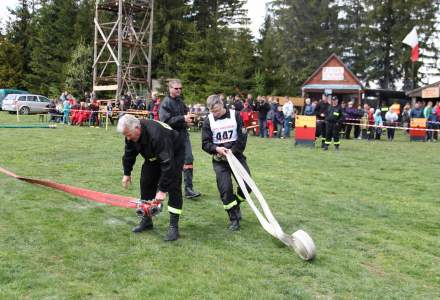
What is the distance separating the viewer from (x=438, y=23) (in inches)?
2030

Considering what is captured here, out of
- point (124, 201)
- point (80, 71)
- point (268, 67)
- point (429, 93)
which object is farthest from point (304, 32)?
point (124, 201)

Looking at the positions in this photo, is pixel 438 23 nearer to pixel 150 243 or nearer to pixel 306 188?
pixel 306 188

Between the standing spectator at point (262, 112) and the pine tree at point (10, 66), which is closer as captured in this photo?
A: the standing spectator at point (262, 112)

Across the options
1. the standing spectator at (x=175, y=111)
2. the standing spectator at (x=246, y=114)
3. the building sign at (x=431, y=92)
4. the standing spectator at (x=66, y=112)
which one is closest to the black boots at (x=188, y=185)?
the standing spectator at (x=175, y=111)

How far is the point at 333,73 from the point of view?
3688 cm

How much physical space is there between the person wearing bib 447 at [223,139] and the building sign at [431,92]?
27889 millimetres

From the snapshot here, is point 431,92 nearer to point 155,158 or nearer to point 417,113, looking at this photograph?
point 417,113

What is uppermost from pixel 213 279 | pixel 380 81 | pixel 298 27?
pixel 298 27

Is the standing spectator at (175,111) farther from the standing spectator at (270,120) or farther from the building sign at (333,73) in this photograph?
the building sign at (333,73)

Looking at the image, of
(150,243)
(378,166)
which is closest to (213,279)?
(150,243)

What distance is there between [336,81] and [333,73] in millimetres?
623

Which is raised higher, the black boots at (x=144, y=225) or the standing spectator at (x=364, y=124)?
the standing spectator at (x=364, y=124)

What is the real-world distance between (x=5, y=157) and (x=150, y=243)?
8.05 meters

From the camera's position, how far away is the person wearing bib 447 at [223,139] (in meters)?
6.48
